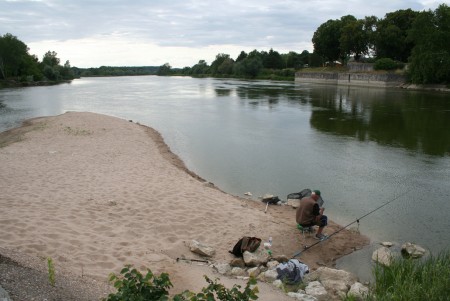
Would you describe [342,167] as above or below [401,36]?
below

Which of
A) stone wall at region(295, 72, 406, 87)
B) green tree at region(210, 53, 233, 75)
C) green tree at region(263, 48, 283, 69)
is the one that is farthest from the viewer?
green tree at region(210, 53, 233, 75)

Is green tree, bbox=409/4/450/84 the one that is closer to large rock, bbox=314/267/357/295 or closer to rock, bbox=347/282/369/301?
large rock, bbox=314/267/357/295

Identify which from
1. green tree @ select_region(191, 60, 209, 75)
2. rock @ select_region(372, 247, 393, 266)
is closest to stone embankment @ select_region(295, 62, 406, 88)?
rock @ select_region(372, 247, 393, 266)

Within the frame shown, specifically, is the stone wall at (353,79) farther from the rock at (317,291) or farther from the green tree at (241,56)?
the rock at (317,291)

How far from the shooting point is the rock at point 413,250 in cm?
897

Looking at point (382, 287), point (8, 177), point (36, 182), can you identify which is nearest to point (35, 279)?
point (382, 287)

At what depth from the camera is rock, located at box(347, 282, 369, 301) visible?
6.46 meters

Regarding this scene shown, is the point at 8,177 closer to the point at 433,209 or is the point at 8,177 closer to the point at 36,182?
the point at 36,182

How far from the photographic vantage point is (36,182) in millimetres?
12070

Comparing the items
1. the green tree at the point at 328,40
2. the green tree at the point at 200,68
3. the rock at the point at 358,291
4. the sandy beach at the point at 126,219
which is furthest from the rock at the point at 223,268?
the green tree at the point at 200,68

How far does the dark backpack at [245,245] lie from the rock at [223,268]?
2.14ft

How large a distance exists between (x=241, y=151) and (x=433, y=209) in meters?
9.90

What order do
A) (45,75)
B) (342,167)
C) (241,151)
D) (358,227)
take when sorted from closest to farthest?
(358,227), (342,167), (241,151), (45,75)

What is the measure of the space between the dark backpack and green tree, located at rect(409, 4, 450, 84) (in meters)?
64.6
